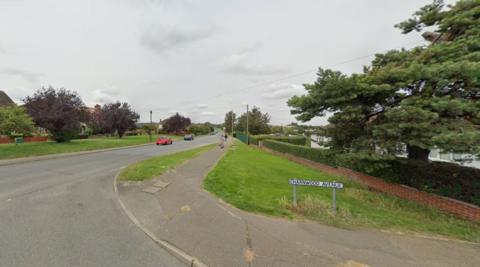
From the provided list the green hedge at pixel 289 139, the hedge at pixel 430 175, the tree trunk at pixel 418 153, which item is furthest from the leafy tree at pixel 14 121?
the tree trunk at pixel 418 153

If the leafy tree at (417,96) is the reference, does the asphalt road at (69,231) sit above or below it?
below

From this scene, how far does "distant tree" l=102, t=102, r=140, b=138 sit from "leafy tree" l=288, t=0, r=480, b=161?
1464 inches

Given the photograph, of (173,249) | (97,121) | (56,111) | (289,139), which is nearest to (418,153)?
(173,249)

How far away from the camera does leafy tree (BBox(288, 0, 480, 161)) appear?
16.9 feet

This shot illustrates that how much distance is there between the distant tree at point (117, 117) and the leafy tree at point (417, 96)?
3718 cm

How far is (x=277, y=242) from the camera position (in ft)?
12.0

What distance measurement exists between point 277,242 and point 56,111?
2664 cm

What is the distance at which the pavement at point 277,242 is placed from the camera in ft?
10.6

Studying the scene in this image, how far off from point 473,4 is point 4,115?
2793 cm

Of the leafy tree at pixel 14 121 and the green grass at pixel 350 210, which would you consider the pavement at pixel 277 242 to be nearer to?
the green grass at pixel 350 210

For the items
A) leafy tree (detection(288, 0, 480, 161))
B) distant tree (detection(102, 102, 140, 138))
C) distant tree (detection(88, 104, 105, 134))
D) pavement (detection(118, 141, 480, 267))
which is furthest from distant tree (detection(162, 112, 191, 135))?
pavement (detection(118, 141, 480, 267))

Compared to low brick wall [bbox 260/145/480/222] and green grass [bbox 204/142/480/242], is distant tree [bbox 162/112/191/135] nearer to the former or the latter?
low brick wall [bbox 260/145/480/222]

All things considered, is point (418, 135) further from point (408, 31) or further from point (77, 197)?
point (77, 197)

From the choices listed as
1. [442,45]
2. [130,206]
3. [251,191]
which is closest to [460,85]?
[442,45]
